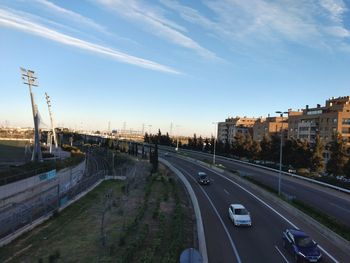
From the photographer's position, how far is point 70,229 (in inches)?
1262

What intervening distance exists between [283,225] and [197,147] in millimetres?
116052

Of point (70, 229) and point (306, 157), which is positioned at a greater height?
point (306, 157)

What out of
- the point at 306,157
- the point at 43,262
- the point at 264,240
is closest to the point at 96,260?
the point at 43,262

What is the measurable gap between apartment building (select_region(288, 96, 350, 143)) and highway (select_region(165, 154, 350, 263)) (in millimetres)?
70244

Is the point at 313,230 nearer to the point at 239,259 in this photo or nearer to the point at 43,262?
the point at 239,259

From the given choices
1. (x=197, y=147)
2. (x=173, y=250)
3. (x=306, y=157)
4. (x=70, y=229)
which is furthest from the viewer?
(x=197, y=147)

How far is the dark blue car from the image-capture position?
2109cm

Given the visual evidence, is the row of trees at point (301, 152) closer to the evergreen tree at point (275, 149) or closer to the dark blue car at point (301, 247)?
the evergreen tree at point (275, 149)

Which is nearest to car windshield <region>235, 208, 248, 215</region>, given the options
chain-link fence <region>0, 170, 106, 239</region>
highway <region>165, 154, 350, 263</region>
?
highway <region>165, 154, 350, 263</region>

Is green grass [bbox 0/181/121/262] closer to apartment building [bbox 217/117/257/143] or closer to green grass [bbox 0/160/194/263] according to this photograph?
green grass [bbox 0/160/194/263]

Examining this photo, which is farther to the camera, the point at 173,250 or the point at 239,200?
the point at 239,200

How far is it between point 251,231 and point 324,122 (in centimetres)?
9790

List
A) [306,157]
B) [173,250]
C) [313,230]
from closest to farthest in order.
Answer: [173,250]
[313,230]
[306,157]

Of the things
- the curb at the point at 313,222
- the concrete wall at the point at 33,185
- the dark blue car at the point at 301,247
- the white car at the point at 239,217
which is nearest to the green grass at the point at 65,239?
the concrete wall at the point at 33,185
